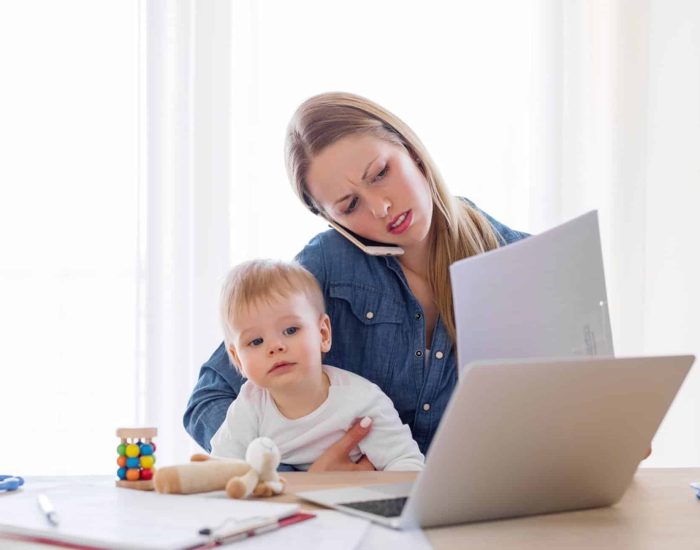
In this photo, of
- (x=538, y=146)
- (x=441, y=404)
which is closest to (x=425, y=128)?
(x=538, y=146)

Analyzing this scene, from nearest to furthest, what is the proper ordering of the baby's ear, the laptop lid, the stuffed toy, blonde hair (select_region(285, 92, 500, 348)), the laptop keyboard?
the laptop lid
the laptop keyboard
the stuffed toy
the baby's ear
blonde hair (select_region(285, 92, 500, 348))

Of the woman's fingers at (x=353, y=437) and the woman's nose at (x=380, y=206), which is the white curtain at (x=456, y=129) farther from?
the woman's fingers at (x=353, y=437)

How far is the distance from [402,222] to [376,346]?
0.26 m

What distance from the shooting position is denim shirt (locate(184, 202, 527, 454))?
1736mm

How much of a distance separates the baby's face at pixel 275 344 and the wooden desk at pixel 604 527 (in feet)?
1.17

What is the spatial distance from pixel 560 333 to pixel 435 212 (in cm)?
81

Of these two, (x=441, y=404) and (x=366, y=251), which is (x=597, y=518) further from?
(x=366, y=251)

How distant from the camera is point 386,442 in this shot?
1547 mm

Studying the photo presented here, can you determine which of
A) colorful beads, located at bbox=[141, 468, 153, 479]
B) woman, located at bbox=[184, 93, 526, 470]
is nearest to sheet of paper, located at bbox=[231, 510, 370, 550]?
colorful beads, located at bbox=[141, 468, 153, 479]

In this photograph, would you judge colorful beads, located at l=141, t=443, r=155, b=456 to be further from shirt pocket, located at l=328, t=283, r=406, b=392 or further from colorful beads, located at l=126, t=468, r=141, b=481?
shirt pocket, located at l=328, t=283, r=406, b=392

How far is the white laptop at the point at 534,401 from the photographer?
0.81 metres

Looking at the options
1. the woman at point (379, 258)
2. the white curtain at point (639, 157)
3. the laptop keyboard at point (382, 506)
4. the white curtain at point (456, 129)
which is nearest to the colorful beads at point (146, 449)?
the laptop keyboard at point (382, 506)

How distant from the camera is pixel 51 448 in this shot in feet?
9.75

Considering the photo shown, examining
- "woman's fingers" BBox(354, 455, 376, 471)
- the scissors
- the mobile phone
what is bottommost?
"woman's fingers" BBox(354, 455, 376, 471)
